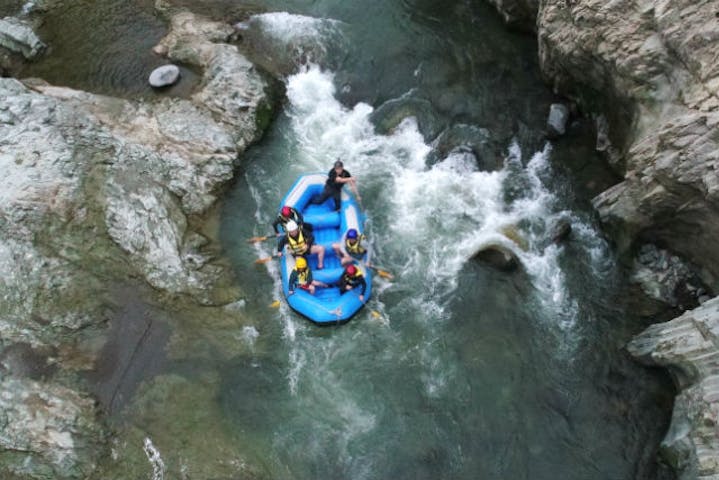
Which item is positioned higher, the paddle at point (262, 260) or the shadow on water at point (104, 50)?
the shadow on water at point (104, 50)

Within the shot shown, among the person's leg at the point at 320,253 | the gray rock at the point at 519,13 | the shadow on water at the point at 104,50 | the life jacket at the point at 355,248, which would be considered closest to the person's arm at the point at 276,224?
the person's leg at the point at 320,253

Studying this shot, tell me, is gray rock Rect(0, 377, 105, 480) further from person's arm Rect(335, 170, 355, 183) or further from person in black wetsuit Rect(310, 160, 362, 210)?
person's arm Rect(335, 170, 355, 183)

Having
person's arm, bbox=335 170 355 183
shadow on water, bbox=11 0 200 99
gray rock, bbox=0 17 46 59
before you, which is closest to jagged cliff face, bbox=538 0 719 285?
person's arm, bbox=335 170 355 183

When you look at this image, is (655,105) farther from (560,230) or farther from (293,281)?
(293,281)

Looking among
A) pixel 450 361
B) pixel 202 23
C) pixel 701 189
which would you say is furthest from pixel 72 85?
pixel 701 189

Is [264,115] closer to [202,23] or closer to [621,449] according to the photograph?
[202,23]

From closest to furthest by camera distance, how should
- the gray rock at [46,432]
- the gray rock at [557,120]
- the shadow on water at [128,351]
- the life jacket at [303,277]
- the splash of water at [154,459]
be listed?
the gray rock at [46,432] < the splash of water at [154,459] < the shadow on water at [128,351] < the life jacket at [303,277] < the gray rock at [557,120]

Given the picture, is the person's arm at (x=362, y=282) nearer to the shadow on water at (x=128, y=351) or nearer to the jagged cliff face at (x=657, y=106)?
the shadow on water at (x=128, y=351)
